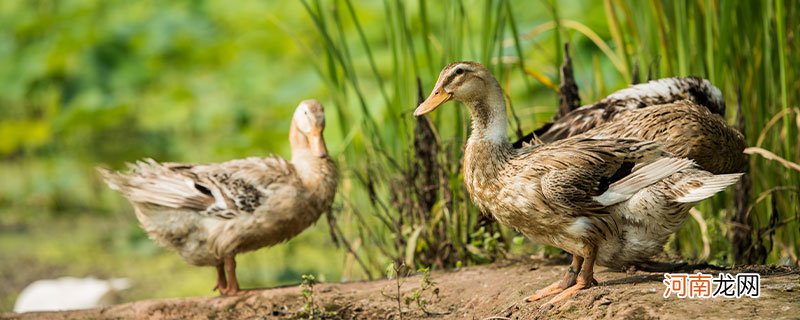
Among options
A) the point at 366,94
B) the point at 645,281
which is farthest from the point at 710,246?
the point at 366,94

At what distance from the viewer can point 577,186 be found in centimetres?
448

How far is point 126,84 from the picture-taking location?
1167cm

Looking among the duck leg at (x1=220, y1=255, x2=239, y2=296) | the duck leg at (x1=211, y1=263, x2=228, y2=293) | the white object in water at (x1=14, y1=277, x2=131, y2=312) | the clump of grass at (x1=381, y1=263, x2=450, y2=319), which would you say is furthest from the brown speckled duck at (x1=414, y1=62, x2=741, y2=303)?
the white object in water at (x1=14, y1=277, x2=131, y2=312)

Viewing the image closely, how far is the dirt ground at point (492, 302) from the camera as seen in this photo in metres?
4.17

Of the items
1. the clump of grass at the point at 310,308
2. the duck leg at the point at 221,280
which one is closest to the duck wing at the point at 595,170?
the clump of grass at the point at 310,308

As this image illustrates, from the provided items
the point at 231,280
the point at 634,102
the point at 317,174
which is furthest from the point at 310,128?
the point at 634,102

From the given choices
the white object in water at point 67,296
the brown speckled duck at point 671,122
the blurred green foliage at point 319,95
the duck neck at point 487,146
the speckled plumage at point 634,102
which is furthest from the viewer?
the white object in water at point 67,296

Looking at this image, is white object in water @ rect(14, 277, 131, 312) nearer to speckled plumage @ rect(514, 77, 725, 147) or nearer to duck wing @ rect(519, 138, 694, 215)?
speckled plumage @ rect(514, 77, 725, 147)

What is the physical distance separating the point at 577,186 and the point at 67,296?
3804 millimetres

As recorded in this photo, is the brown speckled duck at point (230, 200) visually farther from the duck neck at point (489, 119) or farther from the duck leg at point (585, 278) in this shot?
the duck leg at point (585, 278)

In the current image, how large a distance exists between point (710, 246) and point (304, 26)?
7.14 m

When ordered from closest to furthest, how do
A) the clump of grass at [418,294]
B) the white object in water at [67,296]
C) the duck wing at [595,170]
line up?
the duck wing at [595,170]
the clump of grass at [418,294]
the white object in water at [67,296]

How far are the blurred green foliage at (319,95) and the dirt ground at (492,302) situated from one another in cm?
50

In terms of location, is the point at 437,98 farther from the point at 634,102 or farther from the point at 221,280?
the point at 221,280
